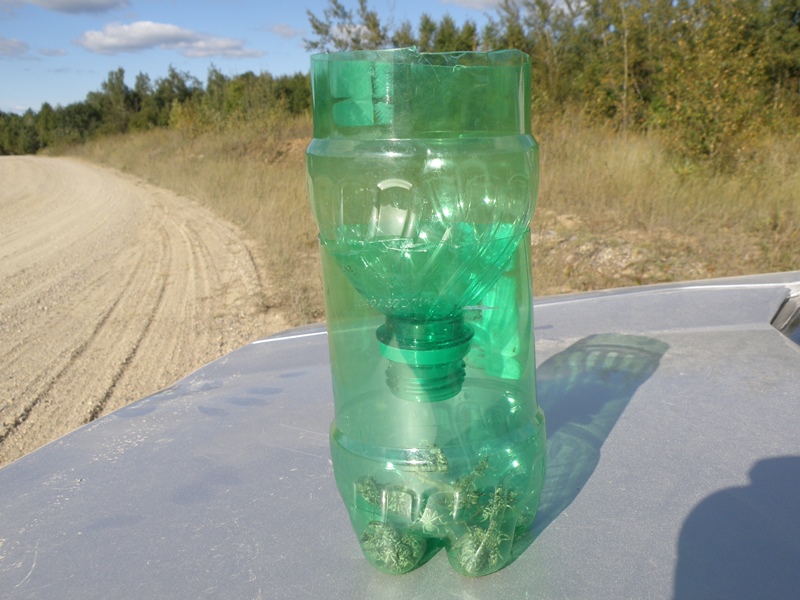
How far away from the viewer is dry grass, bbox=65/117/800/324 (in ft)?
22.6

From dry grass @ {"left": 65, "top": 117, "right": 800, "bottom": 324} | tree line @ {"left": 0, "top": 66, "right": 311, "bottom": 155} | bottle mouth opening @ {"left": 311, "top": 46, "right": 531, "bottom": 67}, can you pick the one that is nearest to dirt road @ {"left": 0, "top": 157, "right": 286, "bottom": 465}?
dry grass @ {"left": 65, "top": 117, "right": 800, "bottom": 324}

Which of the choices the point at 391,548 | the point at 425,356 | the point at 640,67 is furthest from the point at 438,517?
the point at 640,67

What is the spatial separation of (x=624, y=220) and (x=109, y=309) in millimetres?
5651

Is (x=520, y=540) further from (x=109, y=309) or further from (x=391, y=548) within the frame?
(x=109, y=309)

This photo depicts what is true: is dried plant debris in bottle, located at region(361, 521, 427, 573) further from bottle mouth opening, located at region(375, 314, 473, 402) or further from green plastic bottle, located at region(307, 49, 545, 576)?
bottle mouth opening, located at region(375, 314, 473, 402)

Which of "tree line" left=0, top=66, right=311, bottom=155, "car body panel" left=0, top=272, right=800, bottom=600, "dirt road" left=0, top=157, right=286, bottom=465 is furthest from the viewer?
"tree line" left=0, top=66, right=311, bottom=155

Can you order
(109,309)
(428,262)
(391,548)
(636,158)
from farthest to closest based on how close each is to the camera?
(636,158) < (109,309) < (428,262) < (391,548)

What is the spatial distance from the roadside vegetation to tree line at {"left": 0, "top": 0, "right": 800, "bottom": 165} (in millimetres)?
34

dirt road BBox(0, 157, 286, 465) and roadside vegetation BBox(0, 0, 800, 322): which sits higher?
roadside vegetation BBox(0, 0, 800, 322)

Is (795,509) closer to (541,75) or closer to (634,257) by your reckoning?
(634,257)

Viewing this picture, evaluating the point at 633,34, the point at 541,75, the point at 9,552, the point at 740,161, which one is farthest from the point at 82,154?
the point at 9,552

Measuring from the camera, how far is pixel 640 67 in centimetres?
1391

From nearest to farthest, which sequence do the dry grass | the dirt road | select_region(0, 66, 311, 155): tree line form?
the dirt road
the dry grass
select_region(0, 66, 311, 155): tree line

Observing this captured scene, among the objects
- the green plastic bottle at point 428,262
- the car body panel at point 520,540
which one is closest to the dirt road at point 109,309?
the car body panel at point 520,540
